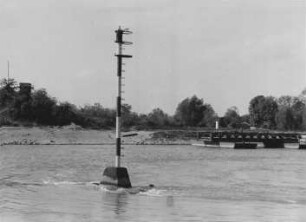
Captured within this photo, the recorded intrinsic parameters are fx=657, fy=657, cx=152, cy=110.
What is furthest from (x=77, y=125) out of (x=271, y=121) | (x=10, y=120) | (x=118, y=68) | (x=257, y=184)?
(x=118, y=68)

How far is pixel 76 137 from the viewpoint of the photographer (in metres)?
140

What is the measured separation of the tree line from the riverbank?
21.0ft

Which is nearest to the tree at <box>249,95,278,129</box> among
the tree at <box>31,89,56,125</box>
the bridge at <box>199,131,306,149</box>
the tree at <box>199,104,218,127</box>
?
the tree at <box>199,104,218,127</box>

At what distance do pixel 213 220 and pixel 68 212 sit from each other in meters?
4.23

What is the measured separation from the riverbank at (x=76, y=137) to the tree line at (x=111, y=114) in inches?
252

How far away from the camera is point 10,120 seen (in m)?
144

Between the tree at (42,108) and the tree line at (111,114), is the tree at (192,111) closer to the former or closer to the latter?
the tree line at (111,114)

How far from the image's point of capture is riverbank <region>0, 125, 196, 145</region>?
13300 centimetres

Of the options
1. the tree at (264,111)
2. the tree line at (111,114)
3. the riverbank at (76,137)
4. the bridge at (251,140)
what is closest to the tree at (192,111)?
the tree line at (111,114)

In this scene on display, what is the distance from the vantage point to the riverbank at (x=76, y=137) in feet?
436

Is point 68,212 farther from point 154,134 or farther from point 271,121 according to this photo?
point 271,121

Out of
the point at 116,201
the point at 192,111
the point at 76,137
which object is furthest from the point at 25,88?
the point at 116,201

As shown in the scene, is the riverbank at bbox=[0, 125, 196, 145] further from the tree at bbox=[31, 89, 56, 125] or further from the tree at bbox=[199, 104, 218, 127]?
the tree at bbox=[199, 104, 218, 127]

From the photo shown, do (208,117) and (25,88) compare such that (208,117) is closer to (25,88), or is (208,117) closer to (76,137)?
(76,137)
